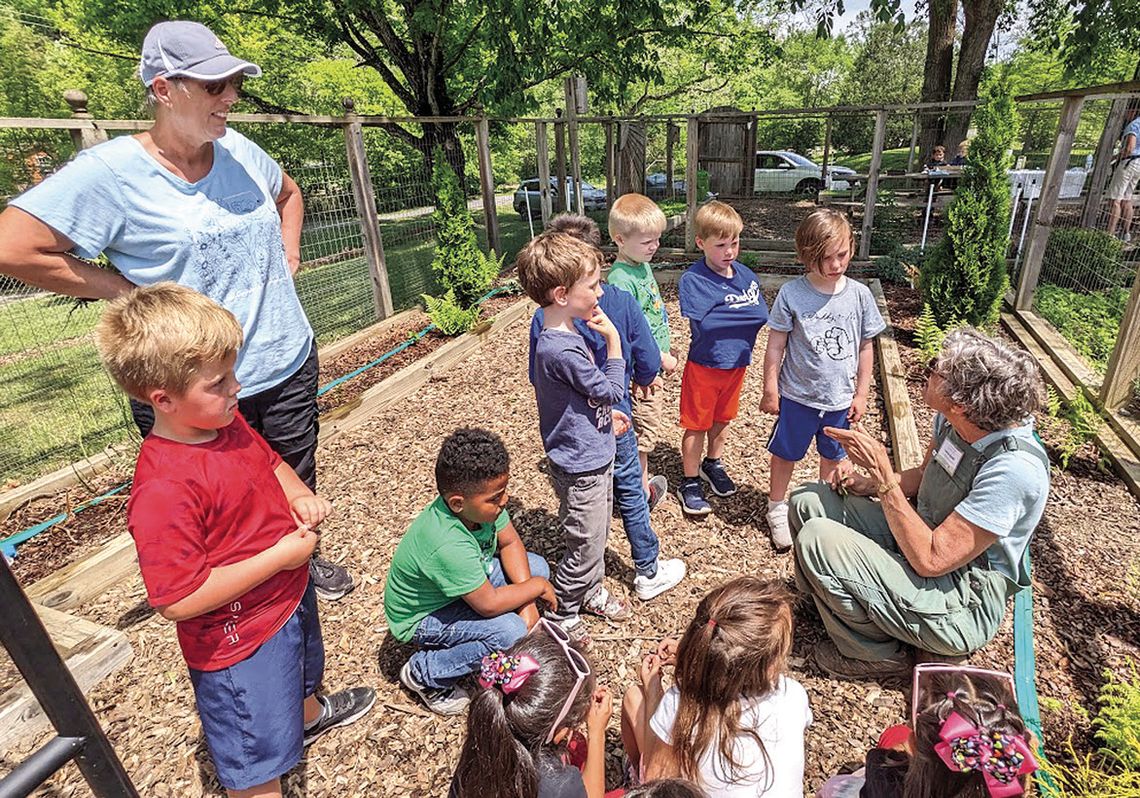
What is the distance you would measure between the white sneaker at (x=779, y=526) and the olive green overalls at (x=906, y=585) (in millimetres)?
738

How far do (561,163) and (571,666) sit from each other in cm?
1043

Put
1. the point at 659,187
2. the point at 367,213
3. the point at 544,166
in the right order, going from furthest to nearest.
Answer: the point at 659,187 → the point at 544,166 → the point at 367,213

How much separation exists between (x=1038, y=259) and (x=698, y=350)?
213 inches

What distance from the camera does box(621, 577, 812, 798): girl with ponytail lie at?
65.9 inches

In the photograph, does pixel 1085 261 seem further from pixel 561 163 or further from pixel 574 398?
pixel 574 398

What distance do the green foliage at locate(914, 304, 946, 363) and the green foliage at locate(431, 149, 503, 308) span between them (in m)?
4.82

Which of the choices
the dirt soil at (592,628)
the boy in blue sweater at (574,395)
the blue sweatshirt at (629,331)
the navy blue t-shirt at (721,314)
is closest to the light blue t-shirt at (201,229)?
the boy in blue sweater at (574,395)

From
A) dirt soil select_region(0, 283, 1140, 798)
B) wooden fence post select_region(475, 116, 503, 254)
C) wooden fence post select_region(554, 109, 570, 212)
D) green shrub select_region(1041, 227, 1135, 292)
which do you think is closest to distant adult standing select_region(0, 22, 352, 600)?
dirt soil select_region(0, 283, 1140, 798)

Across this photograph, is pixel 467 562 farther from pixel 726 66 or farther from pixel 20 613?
pixel 726 66

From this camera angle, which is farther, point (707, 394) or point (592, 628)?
point (707, 394)

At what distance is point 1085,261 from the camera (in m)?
→ 7.40

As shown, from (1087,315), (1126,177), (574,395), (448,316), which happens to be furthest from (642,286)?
(1126,177)

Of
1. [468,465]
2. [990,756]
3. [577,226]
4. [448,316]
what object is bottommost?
[448,316]

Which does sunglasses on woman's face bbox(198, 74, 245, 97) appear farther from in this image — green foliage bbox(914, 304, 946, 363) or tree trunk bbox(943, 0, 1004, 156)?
tree trunk bbox(943, 0, 1004, 156)
